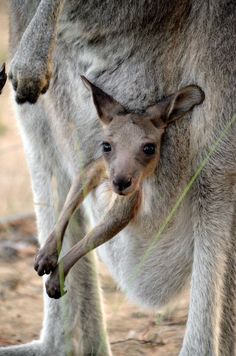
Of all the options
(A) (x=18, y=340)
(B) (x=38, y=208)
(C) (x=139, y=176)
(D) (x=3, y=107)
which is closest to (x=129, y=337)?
(A) (x=18, y=340)

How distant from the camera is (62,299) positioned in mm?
4262

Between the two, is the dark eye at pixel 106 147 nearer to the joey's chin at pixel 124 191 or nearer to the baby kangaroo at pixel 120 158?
the baby kangaroo at pixel 120 158

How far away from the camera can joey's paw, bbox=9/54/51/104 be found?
3648 mm

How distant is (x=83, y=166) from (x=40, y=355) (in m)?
→ 0.80

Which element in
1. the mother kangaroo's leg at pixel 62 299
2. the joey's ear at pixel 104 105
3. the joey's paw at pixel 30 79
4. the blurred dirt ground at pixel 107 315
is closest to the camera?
the joey's paw at pixel 30 79

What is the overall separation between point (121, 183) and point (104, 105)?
0.39 m

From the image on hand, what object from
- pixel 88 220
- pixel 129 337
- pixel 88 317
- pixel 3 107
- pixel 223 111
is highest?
pixel 223 111

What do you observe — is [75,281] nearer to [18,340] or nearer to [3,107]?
[18,340]

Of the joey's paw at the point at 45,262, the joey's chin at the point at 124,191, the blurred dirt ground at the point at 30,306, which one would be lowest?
the blurred dirt ground at the point at 30,306

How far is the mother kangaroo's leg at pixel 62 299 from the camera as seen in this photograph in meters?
4.21

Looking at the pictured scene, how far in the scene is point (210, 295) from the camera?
3729 mm

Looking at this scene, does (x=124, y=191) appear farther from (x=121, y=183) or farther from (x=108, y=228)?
(x=108, y=228)

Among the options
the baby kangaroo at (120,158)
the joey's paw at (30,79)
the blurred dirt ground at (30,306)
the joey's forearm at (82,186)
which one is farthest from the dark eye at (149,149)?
the blurred dirt ground at (30,306)

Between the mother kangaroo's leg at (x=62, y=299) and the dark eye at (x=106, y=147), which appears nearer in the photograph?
the dark eye at (x=106, y=147)
